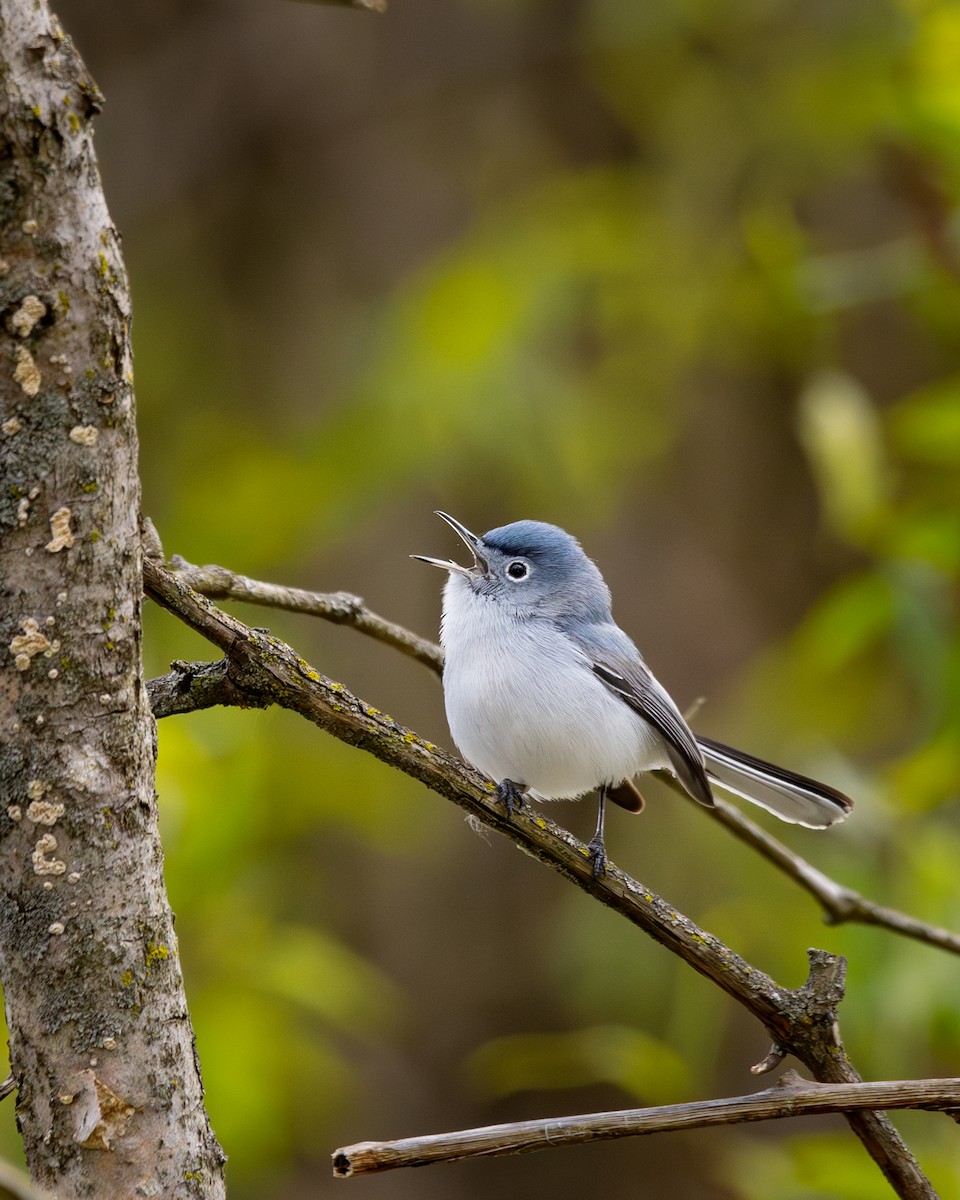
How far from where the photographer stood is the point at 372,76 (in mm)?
5609

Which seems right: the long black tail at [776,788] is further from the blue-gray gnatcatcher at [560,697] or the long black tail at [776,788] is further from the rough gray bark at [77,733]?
the rough gray bark at [77,733]

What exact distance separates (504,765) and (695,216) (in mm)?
3275

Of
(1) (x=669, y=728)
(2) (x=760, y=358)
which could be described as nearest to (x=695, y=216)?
(2) (x=760, y=358)

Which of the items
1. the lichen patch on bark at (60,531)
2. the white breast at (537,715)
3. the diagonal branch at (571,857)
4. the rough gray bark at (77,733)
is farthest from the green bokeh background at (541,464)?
the lichen patch on bark at (60,531)

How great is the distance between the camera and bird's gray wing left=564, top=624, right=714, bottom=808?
2.45 metres

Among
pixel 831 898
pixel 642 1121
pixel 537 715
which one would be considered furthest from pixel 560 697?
pixel 642 1121

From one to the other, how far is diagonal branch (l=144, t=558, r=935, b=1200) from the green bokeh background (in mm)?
1450

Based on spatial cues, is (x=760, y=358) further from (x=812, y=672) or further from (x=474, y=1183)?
(x=474, y=1183)

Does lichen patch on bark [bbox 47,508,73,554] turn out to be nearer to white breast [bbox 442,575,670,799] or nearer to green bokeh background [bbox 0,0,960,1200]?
white breast [bbox 442,575,670,799]

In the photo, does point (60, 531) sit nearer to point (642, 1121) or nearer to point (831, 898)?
point (642, 1121)

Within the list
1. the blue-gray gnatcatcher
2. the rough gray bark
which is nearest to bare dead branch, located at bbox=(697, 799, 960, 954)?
the blue-gray gnatcatcher

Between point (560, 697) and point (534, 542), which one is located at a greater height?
point (534, 542)

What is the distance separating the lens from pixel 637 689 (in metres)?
2.67

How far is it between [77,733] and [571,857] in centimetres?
66
